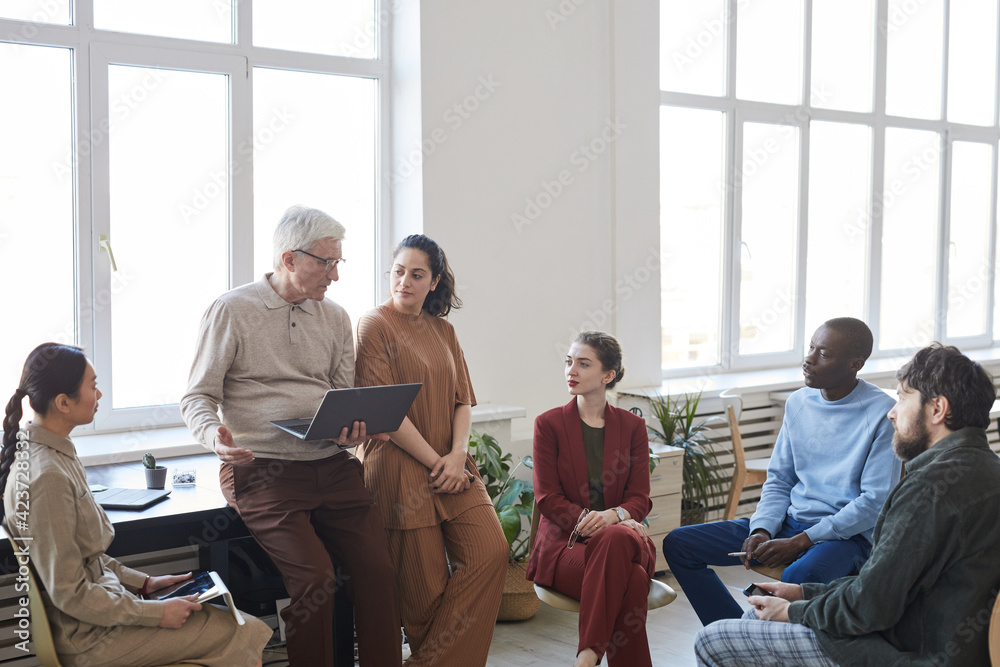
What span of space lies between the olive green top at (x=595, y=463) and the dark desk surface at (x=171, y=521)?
1.09 metres

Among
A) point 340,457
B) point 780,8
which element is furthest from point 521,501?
point 780,8

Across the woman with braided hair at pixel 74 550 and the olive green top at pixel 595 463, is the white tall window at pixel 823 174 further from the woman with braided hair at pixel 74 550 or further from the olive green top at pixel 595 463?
the woman with braided hair at pixel 74 550

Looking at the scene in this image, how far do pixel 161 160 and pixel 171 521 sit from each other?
5.54ft

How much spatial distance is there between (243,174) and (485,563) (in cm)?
190

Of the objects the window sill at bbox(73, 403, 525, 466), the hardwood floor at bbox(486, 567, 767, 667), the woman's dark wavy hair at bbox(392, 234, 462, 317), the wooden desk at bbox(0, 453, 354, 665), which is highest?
the woman's dark wavy hair at bbox(392, 234, 462, 317)

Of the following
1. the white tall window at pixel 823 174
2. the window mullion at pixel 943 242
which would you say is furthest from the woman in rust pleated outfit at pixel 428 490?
the window mullion at pixel 943 242

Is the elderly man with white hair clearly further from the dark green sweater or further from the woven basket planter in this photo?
the dark green sweater

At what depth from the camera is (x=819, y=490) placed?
2812 millimetres

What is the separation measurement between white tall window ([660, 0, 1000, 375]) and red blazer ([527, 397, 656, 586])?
2.23m

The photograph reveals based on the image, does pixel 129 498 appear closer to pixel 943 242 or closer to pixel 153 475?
pixel 153 475

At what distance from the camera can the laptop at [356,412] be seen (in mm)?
2385

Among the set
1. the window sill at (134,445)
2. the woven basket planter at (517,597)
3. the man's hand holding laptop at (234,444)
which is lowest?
the woven basket planter at (517,597)

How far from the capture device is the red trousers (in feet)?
8.48

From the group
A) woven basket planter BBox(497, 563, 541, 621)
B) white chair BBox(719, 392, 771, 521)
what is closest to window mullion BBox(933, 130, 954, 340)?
white chair BBox(719, 392, 771, 521)
